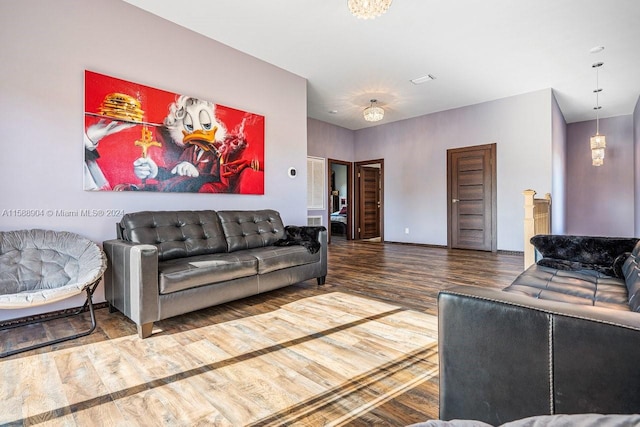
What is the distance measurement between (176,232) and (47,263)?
94cm

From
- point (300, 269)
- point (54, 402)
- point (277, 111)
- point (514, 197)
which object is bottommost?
point (54, 402)

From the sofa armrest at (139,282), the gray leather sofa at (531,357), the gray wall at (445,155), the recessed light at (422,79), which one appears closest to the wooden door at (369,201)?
the gray wall at (445,155)

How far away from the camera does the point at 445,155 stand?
667 cm

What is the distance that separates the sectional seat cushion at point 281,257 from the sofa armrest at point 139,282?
0.91 m

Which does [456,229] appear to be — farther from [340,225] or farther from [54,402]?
[54,402]

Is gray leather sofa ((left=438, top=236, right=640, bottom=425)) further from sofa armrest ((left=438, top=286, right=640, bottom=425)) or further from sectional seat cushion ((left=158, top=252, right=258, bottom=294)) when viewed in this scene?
sectional seat cushion ((left=158, top=252, right=258, bottom=294))

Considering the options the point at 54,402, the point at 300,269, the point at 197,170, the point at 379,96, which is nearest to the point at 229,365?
the point at 54,402

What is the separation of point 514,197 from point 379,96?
3086mm

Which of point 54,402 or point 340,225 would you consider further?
point 340,225

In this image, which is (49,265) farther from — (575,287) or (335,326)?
(575,287)

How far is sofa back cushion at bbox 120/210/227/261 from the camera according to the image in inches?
108

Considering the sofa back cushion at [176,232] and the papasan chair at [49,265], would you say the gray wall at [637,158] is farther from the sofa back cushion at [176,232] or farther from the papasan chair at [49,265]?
the papasan chair at [49,265]

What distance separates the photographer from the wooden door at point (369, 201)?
325 inches

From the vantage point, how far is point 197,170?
3582mm
